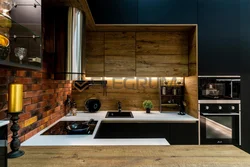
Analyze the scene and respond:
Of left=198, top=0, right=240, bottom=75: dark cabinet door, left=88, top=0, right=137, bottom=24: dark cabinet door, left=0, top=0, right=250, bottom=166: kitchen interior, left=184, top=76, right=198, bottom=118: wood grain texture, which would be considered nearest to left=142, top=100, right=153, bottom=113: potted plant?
left=0, top=0, right=250, bottom=166: kitchen interior

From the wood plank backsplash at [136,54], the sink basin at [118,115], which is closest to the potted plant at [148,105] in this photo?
the sink basin at [118,115]

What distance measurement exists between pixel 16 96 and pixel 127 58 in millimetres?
1907

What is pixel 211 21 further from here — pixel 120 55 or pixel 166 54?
pixel 120 55

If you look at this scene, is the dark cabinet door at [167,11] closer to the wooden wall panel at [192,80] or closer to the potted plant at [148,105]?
the wooden wall panel at [192,80]

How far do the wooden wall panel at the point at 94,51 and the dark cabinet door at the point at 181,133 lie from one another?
1480 millimetres

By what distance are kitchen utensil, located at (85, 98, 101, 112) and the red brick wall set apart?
1.90 feet

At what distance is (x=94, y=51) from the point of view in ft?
9.35

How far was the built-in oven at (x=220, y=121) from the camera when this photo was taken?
2.44 meters

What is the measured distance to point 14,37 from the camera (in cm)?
119

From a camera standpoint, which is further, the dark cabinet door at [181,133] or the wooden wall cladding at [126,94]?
the wooden wall cladding at [126,94]

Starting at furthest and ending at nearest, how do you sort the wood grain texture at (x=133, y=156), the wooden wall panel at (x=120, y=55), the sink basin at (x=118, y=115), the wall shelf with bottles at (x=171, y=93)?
the wall shelf with bottles at (x=171, y=93) → the wooden wall panel at (x=120, y=55) → the sink basin at (x=118, y=115) → the wood grain texture at (x=133, y=156)

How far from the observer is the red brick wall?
131 centimetres

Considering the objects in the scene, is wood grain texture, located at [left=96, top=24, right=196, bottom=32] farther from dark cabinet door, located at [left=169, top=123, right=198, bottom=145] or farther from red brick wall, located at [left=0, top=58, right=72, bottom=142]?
dark cabinet door, located at [left=169, top=123, right=198, bottom=145]

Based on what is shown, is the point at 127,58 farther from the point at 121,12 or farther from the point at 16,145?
the point at 16,145
